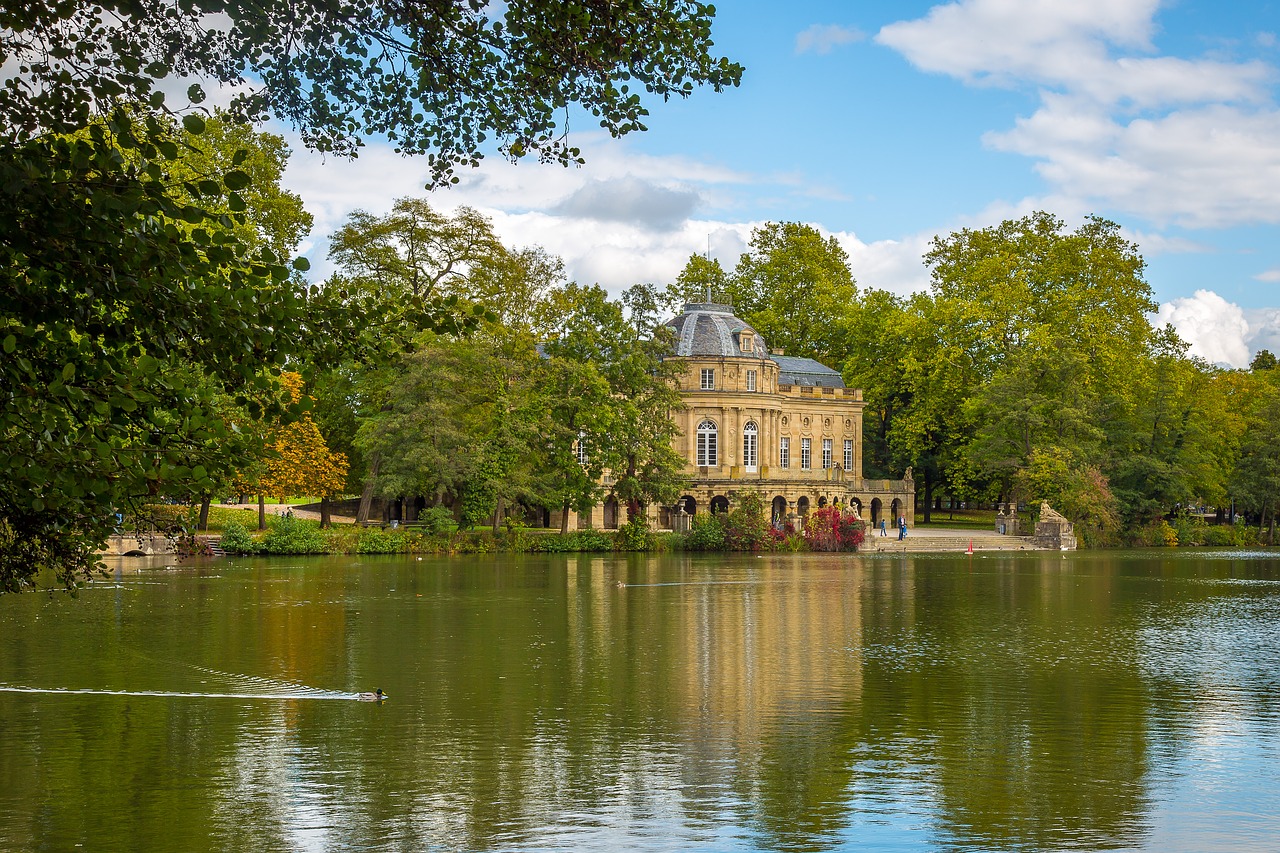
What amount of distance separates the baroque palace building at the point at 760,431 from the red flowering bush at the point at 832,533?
5.26 metres

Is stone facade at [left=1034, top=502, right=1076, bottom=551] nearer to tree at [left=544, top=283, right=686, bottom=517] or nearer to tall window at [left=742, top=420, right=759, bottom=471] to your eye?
tall window at [left=742, top=420, right=759, bottom=471]

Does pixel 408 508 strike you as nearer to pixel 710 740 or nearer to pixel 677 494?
pixel 677 494

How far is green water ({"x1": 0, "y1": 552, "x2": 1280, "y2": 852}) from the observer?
10148mm

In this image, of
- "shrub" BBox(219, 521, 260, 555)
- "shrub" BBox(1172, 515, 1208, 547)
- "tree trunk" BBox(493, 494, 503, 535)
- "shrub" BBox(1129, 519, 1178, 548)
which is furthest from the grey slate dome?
"shrub" BBox(219, 521, 260, 555)

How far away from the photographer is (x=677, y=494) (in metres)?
49.8

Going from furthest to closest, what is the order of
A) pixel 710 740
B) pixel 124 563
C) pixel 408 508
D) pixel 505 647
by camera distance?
pixel 408 508 → pixel 124 563 → pixel 505 647 → pixel 710 740

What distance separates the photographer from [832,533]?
52375 mm

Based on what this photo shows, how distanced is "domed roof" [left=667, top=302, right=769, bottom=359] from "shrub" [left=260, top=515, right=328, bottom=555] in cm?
2116

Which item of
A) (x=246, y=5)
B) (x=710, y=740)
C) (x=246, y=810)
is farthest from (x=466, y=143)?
(x=710, y=740)

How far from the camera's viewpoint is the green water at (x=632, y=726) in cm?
1015

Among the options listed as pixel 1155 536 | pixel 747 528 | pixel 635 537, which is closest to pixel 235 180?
pixel 635 537

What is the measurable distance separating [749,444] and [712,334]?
557 centimetres

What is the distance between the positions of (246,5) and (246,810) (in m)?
6.22

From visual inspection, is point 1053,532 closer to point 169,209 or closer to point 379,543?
point 379,543
